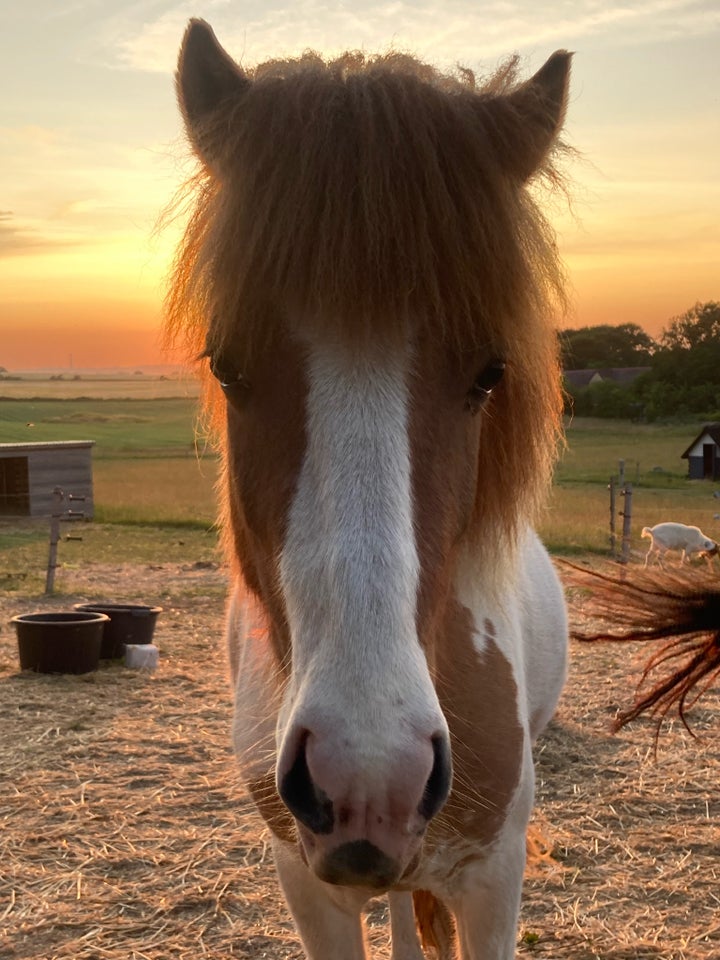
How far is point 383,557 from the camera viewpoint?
1387mm

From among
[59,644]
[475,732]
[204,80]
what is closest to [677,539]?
[59,644]

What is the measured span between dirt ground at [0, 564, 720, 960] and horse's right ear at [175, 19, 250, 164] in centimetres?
273

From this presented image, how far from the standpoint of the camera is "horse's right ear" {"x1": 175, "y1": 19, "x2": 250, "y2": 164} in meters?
1.84

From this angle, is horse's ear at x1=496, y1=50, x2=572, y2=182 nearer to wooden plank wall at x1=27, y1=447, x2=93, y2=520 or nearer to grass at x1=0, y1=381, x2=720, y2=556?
grass at x1=0, y1=381, x2=720, y2=556

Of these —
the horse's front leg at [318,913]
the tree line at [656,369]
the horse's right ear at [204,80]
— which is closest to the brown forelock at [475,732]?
the horse's front leg at [318,913]

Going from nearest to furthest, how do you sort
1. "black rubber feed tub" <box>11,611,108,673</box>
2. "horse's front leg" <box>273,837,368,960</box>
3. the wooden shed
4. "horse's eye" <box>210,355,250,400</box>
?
"horse's eye" <box>210,355,250,400</box>, "horse's front leg" <box>273,837,368,960</box>, "black rubber feed tub" <box>11,611,108,673</box>, the wooden shed

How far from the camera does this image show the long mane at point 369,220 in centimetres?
162

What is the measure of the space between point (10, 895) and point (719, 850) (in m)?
3.35

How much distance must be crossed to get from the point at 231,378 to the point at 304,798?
80cm

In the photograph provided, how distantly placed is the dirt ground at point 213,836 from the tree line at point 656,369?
14.9 metres

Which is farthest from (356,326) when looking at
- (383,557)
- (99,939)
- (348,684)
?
(99,939)

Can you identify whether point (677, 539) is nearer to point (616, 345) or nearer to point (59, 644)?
point (59, 644)

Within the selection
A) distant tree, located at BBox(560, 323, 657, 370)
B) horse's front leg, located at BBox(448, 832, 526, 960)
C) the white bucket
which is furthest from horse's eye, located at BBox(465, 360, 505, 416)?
distant tree, located at BBox(560, 323, 657, 370)

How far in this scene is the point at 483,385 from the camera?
1.75 m
